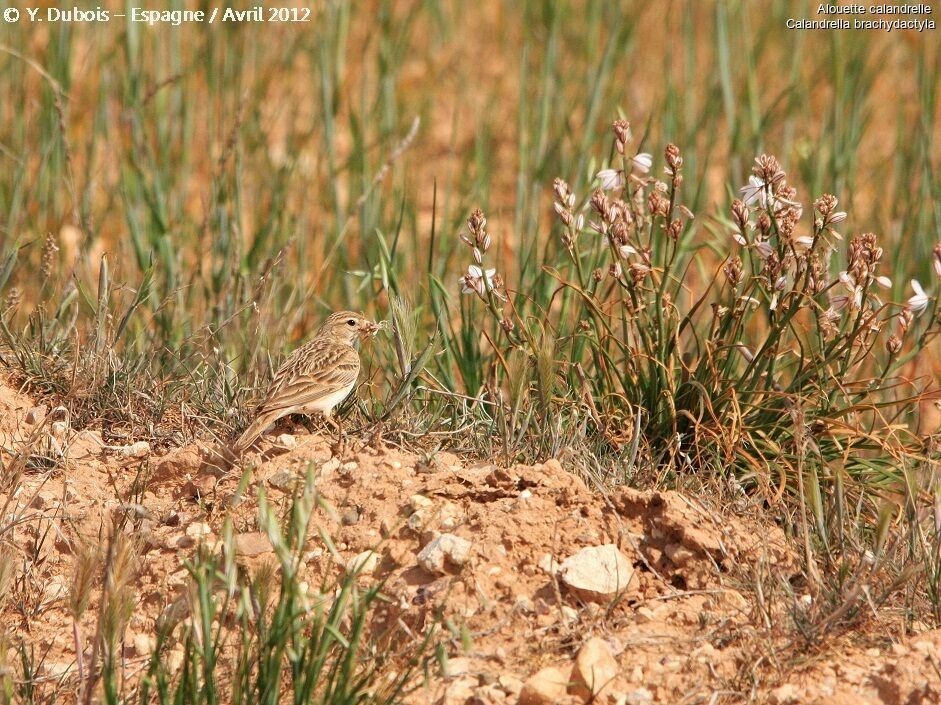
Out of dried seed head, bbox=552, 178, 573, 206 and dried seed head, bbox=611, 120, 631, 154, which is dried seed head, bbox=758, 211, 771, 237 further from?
dried seed head, bbox=552, 178, 573, 206

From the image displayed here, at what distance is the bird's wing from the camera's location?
155 inches

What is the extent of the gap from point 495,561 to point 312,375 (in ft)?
3.76

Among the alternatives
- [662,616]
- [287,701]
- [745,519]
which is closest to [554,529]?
[662,616]

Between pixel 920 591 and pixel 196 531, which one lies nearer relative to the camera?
pixel 920 591

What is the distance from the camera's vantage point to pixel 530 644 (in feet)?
9.89

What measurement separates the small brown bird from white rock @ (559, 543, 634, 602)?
1096 mm

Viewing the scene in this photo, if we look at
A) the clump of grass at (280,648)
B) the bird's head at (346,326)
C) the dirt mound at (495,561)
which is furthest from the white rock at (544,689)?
the bird's head at (346,326)

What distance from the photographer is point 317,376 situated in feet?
13.6

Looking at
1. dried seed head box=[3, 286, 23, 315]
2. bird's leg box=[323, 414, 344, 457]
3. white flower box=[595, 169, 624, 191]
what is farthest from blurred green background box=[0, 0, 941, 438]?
white flower box=[595, 169, 624, 191]

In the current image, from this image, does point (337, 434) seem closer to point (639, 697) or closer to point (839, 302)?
point (639, 697)

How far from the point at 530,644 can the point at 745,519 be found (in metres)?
0.82

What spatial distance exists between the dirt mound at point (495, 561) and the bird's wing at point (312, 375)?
0.59ft

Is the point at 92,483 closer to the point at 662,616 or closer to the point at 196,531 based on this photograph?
the point at 196,531

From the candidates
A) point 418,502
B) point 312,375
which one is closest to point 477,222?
point 312,375
